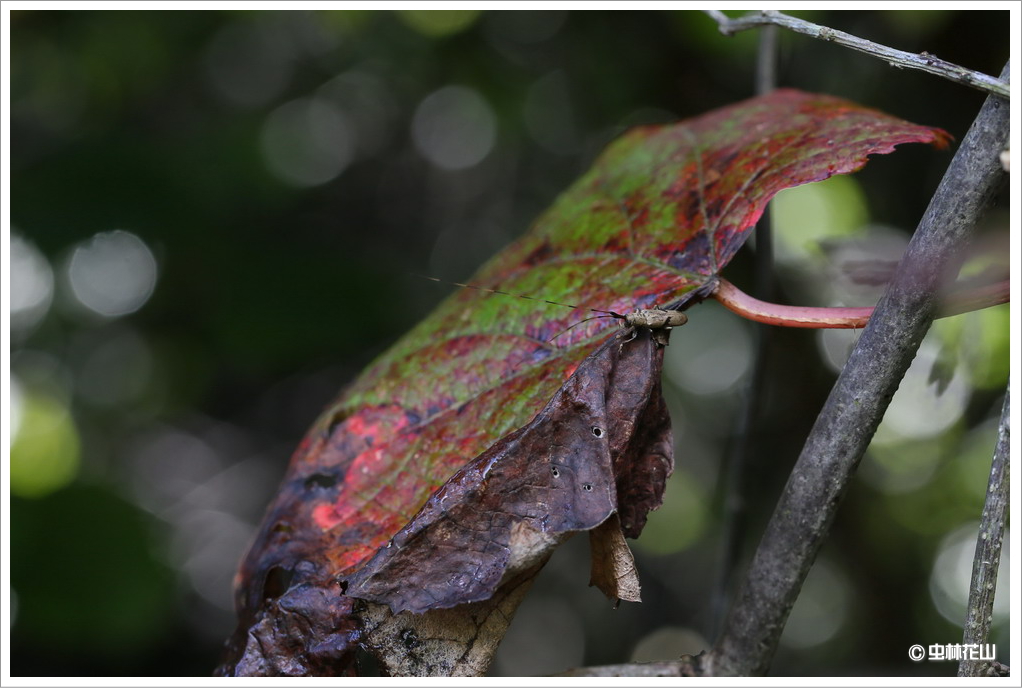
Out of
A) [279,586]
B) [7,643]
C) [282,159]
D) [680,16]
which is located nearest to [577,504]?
[279,586]

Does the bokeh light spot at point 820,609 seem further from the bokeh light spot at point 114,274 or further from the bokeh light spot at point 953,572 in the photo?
the bokeh light spot at point 114,274

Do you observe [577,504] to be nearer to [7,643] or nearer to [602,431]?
[602,431]

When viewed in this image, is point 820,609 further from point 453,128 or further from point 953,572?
point 453,128

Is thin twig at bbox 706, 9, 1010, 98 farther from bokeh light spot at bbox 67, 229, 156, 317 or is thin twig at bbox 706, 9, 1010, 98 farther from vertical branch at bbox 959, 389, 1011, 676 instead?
bokeh light spot at bbox 67, 229, 156, 317

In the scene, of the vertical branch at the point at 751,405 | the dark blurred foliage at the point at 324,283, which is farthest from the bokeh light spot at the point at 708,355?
the vertical branch at the point at 751,405

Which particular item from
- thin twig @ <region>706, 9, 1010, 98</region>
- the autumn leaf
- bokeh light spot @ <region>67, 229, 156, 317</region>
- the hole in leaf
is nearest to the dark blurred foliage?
bokeh light spot @ <region>67, 229, 156, 317</region>
